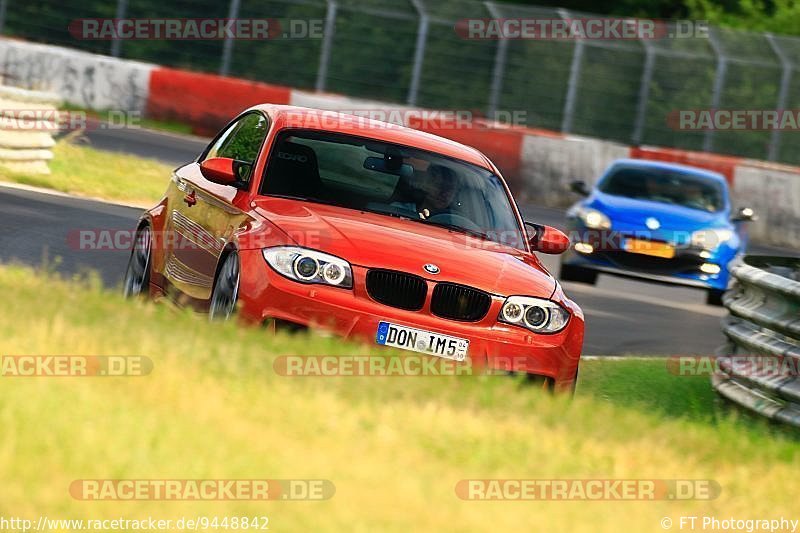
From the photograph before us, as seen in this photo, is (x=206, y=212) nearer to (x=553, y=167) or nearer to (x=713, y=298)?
(x=713, y=298)

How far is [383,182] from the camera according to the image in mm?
9969

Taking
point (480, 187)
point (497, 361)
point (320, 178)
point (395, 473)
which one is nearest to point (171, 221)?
point (320, 178)

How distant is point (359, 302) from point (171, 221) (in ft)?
7.16

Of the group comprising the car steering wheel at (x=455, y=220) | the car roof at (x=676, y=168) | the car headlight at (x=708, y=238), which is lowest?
the car headlight at (x=708, y=238)

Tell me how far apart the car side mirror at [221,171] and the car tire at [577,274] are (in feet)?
28.6

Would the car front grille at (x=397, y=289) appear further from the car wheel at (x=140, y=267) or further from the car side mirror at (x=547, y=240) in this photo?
the car wheel at (x=140, y=267)

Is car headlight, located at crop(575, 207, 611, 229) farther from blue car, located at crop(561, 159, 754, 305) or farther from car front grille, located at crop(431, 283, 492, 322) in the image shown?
car front grille, located at crop(431, 283, 492, 322)

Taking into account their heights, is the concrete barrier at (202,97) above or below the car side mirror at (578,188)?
below

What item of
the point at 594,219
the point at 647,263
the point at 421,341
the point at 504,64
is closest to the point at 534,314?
the point at 421,341

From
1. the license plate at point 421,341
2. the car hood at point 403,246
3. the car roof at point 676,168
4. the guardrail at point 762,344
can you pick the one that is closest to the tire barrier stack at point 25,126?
the car roof at point 676,168

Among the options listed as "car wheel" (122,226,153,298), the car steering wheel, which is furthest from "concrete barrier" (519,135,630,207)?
the car steering wheel

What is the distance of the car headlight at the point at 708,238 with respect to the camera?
1812 cm

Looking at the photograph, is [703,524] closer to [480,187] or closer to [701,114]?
[480,187]

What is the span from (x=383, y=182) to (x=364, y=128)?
0.47 metres
